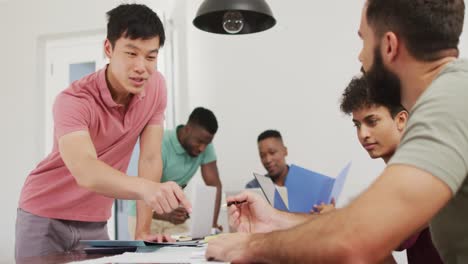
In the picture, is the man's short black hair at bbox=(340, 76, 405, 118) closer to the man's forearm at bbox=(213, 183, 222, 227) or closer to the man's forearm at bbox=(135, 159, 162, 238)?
the man's forearm at bbox=(135, 159, 162, 238)

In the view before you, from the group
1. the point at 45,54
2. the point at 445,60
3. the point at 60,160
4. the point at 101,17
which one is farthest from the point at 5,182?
the point at 445,60

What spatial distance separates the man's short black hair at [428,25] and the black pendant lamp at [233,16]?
1276 mm

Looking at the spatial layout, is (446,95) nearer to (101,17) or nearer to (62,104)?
(62,104)

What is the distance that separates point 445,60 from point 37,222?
1.25m

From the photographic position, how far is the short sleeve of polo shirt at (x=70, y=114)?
1.40 m

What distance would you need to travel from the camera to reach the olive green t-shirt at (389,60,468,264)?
58 cm

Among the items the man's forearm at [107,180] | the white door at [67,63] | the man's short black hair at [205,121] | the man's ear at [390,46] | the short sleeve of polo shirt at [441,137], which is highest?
the white door at [67,63]

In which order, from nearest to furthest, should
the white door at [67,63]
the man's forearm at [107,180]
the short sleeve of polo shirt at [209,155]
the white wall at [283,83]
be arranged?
the man's forearm at [107,180] < the short sleeve of polo shirt at [209,155] < the white wall at [283,83] < the white door at [67,63]

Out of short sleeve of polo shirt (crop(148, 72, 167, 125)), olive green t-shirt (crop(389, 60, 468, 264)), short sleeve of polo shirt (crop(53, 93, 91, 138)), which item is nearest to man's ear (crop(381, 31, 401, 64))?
olive green t-shirt (crop(389, 60, 468, 264))

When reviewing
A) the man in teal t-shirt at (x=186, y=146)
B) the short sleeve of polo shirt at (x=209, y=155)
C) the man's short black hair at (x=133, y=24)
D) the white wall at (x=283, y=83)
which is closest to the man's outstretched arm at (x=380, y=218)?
the man's short black hair at (x=133, y=24)

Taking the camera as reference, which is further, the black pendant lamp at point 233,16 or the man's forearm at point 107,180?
the black pendant lamp at point 233,16

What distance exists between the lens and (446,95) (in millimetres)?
625

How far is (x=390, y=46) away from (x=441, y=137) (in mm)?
258

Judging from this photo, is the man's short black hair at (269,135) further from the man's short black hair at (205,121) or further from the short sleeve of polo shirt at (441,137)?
the short sleeve of polo shirt at (441,137)
